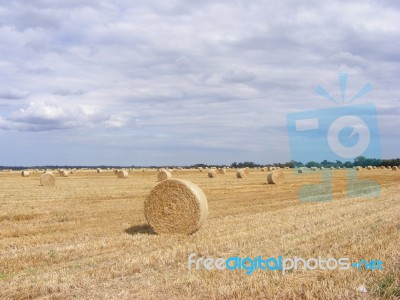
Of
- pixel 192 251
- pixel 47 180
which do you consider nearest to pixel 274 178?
pixel 47 180

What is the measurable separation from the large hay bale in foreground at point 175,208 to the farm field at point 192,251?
371 mm

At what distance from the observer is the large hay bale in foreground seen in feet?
40.7

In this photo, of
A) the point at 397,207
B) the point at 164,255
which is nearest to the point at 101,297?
the point at 164,255

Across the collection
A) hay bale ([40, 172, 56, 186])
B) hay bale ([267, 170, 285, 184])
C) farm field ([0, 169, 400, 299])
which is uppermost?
hay bale ([40, 172, 56, 186])

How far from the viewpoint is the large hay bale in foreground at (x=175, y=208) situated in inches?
488

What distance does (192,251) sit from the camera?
9.31m

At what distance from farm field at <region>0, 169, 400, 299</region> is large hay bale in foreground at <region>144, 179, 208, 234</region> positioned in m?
0.37

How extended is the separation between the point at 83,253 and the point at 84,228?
366 cm

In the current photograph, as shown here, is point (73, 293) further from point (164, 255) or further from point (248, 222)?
point (248, 222)

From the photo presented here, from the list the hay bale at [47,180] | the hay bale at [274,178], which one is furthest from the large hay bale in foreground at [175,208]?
the hay bale at [47,180]

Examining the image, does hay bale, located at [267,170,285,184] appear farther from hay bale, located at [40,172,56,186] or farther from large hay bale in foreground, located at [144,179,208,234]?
large hay bale in foreground, located at [144,179,208,234]

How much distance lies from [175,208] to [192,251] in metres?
3.49

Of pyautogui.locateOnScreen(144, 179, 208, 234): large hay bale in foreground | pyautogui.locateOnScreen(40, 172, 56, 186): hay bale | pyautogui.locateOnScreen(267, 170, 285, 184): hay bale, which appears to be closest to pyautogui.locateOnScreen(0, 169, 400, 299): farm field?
pyautogui.locateOnScreen(144, 179, 208, 234): large hay bale in foreground

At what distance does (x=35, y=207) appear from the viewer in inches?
715
